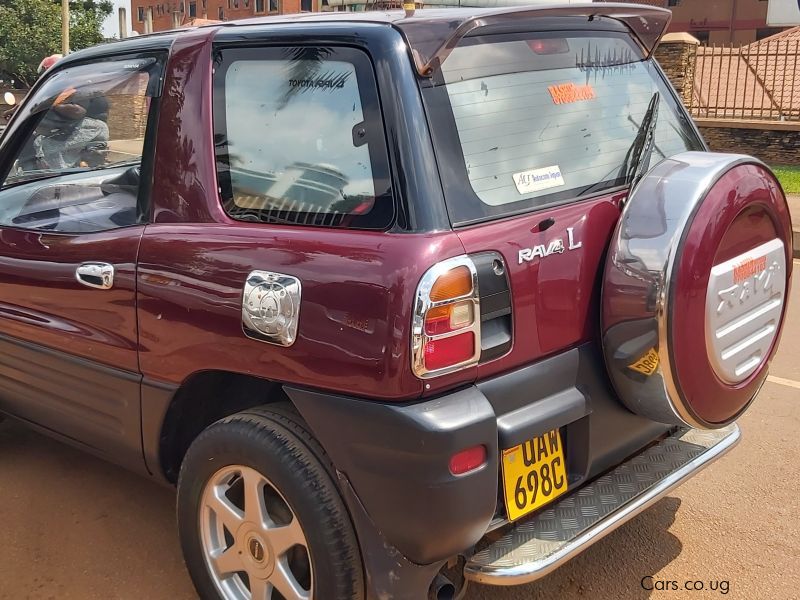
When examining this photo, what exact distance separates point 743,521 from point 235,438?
6.45 ft

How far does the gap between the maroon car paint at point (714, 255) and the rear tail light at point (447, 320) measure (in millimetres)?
563

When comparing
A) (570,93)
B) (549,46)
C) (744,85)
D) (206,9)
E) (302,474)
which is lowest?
(302,474)

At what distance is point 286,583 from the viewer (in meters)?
2.28

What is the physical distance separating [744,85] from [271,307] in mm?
14411

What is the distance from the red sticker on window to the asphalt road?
5.15 ft

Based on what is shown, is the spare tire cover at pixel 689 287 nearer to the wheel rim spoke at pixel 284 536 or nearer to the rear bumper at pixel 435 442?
the rear bumper at pixel 435 442

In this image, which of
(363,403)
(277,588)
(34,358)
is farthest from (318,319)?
(34,358)

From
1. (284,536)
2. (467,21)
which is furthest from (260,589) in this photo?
(467,21)

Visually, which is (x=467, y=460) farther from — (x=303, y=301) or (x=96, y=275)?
(x=96, y=275)

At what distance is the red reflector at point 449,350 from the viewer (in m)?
1.99

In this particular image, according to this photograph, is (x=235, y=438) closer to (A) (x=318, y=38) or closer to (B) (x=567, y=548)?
(B) (x=567, y=548)

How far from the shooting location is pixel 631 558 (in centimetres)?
287

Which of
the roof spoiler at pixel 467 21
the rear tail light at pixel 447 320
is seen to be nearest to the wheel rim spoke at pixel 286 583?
the rear tail light at pixel 447 320

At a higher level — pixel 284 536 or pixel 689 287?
pixel 689 287
